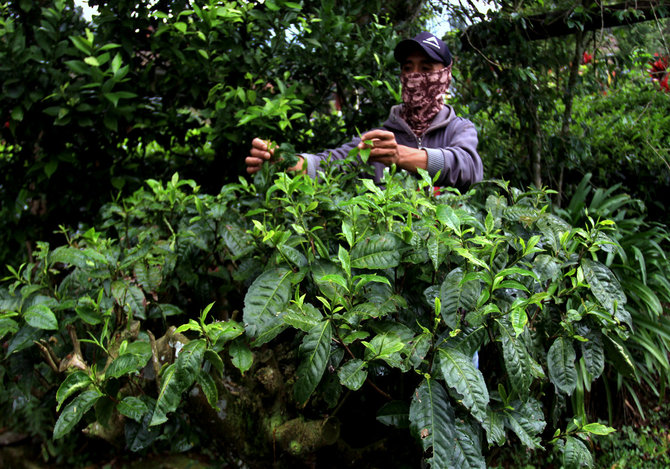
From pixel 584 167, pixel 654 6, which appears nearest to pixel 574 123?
pixel 584 167

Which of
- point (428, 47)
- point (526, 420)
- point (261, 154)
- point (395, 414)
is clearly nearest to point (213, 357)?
point (395, 414)

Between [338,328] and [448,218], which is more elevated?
[448,218]

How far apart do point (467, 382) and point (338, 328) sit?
14.7 inches

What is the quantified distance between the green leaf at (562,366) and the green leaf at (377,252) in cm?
57

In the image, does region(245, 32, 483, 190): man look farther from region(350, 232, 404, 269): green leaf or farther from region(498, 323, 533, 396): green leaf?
region(498, 323, 533, 396): green leaf

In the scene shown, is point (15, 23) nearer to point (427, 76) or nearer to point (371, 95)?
point (371, 95)

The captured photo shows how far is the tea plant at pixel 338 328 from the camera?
1290 mm

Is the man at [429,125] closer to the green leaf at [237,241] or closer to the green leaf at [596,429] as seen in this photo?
the green leaf at [237,241]

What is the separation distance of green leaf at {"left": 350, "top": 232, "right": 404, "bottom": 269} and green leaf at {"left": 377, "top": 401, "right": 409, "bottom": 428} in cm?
43

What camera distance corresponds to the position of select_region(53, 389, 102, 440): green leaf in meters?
1.27

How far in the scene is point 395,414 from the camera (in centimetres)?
144

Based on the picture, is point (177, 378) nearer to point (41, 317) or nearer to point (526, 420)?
point (41, 317)

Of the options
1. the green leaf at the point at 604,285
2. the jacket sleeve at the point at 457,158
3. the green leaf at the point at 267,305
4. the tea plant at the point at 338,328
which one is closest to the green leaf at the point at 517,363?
the tea plant at the point at 338,328

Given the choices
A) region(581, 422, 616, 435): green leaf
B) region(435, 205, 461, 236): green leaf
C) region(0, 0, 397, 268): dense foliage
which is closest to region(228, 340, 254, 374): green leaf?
region(435, 205, 461, 236): green leaf
